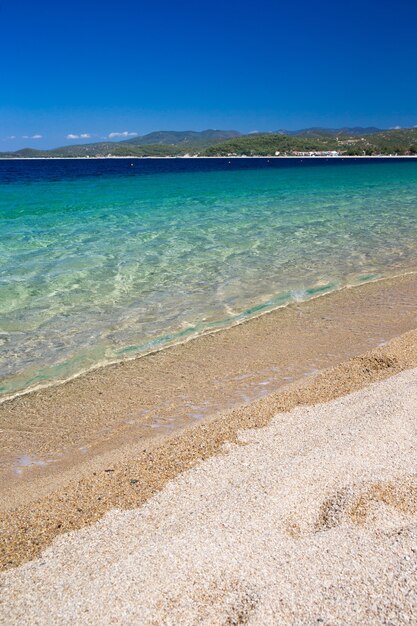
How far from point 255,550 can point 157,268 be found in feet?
33.0

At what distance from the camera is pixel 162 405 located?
6.15 m

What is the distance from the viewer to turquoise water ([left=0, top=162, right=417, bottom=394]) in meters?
8.20

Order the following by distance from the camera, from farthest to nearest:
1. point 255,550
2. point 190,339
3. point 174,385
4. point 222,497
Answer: point 190,339, point 174,385, point 222,497, point 255,550

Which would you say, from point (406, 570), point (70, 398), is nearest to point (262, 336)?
point (70, 398)

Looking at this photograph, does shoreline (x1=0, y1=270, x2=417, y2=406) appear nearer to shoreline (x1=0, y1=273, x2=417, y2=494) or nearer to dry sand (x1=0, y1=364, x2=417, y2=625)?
shoreline (x1=0, y1=273, x2=417, y2=494)

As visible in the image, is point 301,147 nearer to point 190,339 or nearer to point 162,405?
point 190,339

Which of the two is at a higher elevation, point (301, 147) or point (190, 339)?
point (301, 147)

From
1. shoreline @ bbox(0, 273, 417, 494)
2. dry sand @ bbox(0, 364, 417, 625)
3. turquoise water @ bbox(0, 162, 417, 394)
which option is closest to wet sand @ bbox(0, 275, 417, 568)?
shoreline @ bbox(0, 273, 417, 494)

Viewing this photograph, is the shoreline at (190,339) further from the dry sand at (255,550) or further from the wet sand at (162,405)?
the dry sand at (255,550)

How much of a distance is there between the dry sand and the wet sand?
324 millimetres

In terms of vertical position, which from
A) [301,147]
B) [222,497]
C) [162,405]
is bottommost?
[162,405]

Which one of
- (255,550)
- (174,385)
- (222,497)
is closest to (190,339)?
(174,385)

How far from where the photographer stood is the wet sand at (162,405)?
13.9ft

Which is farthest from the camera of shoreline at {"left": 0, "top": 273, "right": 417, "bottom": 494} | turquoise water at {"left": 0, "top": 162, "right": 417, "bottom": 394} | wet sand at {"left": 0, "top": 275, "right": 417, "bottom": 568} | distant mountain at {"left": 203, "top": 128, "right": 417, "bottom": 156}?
distant mountain at {"left": 203, "top": 128, "right": 417, "bottom": 156}
